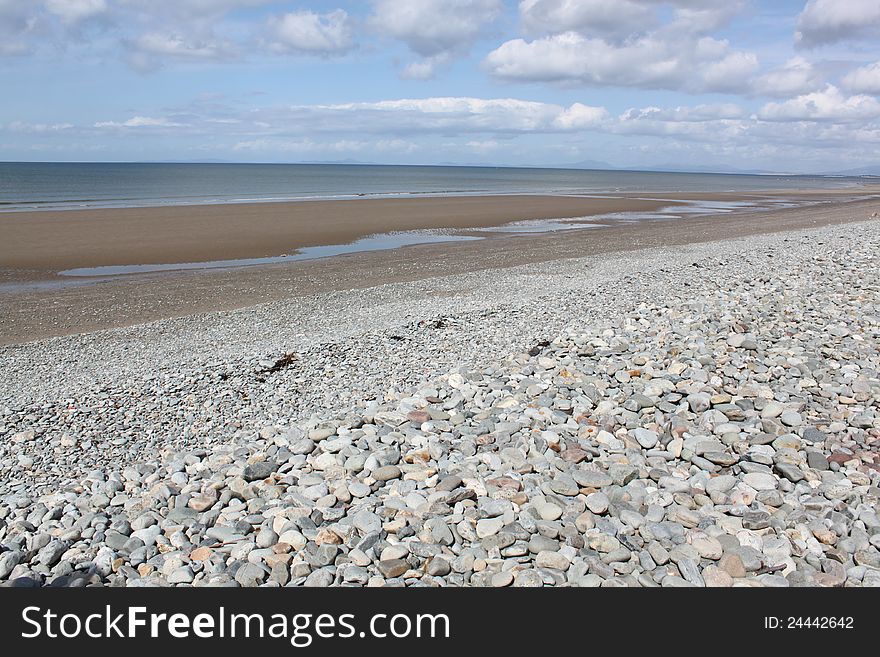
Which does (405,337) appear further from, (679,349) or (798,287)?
(798,287)

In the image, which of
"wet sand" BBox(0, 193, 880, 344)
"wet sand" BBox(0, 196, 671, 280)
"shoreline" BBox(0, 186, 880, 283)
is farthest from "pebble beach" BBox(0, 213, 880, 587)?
"wet sand" BBox(0, 196, 671, 280)

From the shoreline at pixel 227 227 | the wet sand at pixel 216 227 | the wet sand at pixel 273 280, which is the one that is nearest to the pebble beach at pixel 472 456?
the wet sand at pixel 273 280

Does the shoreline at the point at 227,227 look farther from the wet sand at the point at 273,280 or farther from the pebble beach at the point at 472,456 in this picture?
the pebble beach at the point at 472,456

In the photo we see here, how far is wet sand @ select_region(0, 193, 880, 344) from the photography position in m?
16.1

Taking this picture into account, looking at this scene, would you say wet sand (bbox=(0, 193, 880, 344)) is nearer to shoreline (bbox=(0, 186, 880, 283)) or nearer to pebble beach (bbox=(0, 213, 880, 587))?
shoreline (bbox=(0, 186, 880, 283))

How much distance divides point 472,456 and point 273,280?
624 inches

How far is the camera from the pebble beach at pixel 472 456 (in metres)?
4.83

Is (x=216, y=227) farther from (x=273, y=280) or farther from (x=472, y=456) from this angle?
(x=472, y=456)

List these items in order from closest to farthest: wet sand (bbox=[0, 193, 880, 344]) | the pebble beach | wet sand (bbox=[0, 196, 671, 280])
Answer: the pebble beach → wet sand (bbox=[0, 193, 880, 344]) → wet sand (bbox=[0, 196, 671, 280])

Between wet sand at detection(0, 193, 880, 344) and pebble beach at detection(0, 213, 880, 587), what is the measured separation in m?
3.60

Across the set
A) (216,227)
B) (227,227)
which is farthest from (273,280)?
(216,227)

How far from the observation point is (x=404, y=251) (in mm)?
27859

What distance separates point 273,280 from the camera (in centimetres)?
2102
